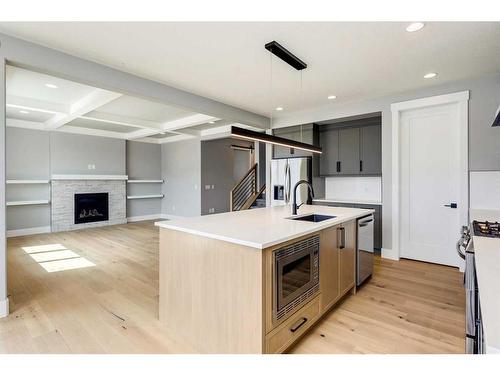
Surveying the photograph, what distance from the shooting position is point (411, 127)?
4012 mm

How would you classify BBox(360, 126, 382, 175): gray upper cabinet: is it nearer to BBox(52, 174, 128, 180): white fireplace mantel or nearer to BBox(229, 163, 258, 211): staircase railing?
BBox(229, 163, 258, 211): staircase railing

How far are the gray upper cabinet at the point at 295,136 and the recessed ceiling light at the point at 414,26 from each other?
2.73 metres

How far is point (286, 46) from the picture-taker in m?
2.62

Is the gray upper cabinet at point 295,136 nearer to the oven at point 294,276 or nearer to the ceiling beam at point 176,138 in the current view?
the ceiling beam at point 176,138

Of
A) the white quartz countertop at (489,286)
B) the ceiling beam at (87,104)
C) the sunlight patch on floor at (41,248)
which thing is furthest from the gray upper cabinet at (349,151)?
the sunlight patch on floor at (41,248)

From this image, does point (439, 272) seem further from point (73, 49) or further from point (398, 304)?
point (73, 49)

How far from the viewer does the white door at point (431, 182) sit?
3.62 metres

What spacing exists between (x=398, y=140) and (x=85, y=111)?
530 centimetres

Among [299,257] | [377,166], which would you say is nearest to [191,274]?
Result: [299,257]

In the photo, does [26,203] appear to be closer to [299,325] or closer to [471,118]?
[299,325]

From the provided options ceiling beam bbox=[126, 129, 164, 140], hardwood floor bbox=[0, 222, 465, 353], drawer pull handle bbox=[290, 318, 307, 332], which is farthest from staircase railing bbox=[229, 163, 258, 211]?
drawer pull handle bbox=[290, 318, 307, 332]

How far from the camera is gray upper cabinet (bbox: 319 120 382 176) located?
4566 millimetres

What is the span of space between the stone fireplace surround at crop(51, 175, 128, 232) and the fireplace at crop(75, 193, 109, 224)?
0.28ft

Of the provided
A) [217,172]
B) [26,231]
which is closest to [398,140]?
[217,172]
